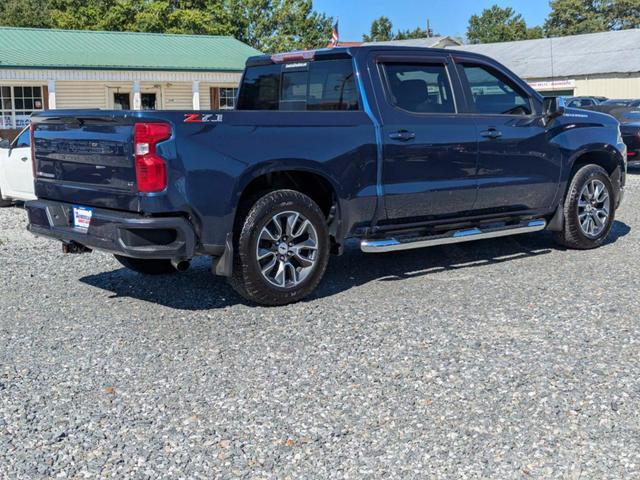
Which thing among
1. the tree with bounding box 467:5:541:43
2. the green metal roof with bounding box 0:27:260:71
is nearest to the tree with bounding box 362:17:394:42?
the tree with bounding box 467:5:541:43

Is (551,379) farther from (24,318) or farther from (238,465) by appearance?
(24,318)

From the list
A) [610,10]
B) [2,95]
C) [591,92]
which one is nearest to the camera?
[2,95]

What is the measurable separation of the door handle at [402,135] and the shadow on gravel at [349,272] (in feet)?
4.21

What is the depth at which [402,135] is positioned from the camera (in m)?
6.62

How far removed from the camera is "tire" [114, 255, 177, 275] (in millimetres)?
7066

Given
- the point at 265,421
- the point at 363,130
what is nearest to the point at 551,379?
the point at 265,421

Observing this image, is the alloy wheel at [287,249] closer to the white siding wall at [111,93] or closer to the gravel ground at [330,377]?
the gravel ground at [330,377]

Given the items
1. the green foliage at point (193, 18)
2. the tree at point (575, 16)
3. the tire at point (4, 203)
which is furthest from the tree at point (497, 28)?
the tire at point (4, 203)

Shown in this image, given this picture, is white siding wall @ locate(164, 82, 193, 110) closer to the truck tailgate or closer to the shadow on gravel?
the shadow on gravel

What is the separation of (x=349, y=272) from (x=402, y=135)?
4.94 feet

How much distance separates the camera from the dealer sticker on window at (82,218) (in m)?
5.82

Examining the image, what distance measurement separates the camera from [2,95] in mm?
28062

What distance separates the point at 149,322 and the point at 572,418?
3085mm

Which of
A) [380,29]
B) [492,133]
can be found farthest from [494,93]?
[380,29]
